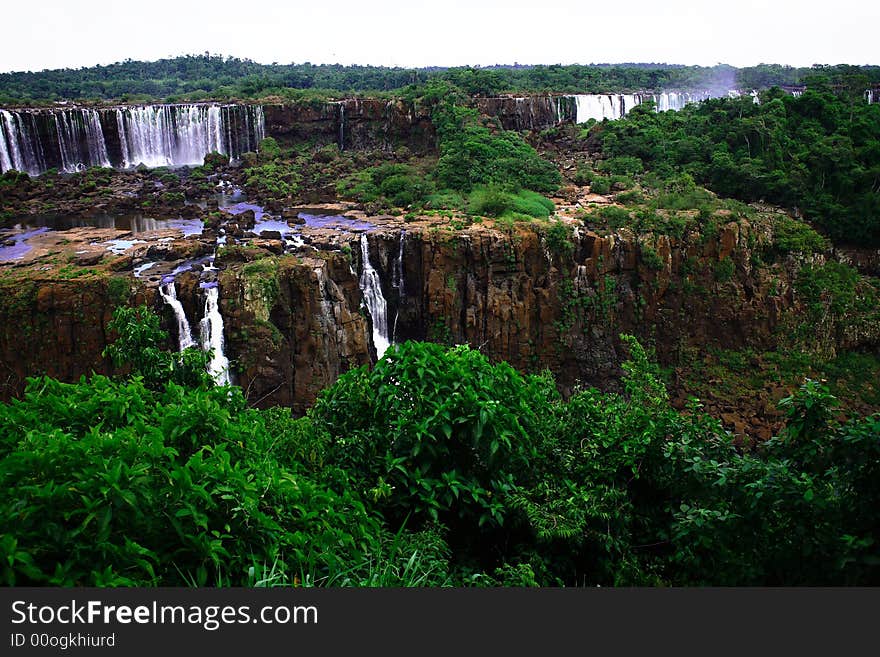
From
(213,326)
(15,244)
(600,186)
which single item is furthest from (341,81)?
(213,326)

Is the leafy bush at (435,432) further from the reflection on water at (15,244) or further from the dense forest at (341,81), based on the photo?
the dense forest at (341,81)

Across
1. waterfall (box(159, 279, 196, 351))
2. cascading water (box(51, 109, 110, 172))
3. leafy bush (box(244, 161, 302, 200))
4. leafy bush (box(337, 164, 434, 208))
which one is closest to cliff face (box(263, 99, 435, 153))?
leafy bush (box(244, 161, 302, 200))

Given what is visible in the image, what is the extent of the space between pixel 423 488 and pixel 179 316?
1358cm

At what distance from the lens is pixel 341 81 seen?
6116cm

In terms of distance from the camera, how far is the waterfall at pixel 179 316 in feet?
56.2

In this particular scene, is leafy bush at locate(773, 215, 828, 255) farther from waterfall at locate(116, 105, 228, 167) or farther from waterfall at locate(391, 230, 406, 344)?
waterfall at locate(116, 105, 228, 167)

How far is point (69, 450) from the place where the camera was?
3.88 m

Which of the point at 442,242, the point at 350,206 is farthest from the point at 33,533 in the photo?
the point at 350,206

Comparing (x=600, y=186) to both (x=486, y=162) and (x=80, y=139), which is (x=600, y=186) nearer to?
(x=486, y=162)

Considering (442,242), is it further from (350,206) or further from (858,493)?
(858,493)

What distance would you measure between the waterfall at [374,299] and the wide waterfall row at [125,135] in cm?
1942

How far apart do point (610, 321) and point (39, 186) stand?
25060mm

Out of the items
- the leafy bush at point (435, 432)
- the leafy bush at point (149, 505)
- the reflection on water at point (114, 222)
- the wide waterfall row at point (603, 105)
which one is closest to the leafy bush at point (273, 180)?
the reflection on water at point (114, 222)

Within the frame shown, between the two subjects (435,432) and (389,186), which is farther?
(389,186)
